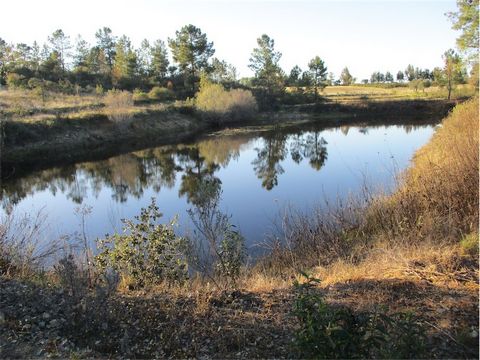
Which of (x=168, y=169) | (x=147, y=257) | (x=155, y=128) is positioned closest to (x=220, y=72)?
(x=155, y=128)

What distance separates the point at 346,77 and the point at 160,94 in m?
70.8

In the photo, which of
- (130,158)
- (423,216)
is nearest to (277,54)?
(130,158)

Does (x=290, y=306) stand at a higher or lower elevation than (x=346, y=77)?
lower

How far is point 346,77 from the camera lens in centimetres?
10931

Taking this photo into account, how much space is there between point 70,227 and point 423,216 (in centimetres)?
1206

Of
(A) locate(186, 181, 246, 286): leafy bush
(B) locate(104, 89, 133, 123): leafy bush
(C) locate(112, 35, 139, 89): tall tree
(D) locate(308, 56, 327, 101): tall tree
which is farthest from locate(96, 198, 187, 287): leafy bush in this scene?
(D) locate(308, 56, 327, 101): tall tree

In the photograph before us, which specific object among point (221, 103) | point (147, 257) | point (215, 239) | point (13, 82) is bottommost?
point (147, 257)

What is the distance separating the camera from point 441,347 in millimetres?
3824

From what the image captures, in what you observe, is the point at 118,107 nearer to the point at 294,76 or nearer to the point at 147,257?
the point at 147,257

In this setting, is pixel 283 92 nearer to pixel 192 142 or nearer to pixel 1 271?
pixel 192 142

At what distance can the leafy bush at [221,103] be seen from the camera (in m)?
48.9

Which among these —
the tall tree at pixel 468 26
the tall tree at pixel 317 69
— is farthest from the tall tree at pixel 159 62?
the tall tree at pixel 468 26

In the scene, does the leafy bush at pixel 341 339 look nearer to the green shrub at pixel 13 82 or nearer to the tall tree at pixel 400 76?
the green shrub at pixel 13 82

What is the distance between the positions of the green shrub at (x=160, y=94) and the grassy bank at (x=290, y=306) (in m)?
47.5
